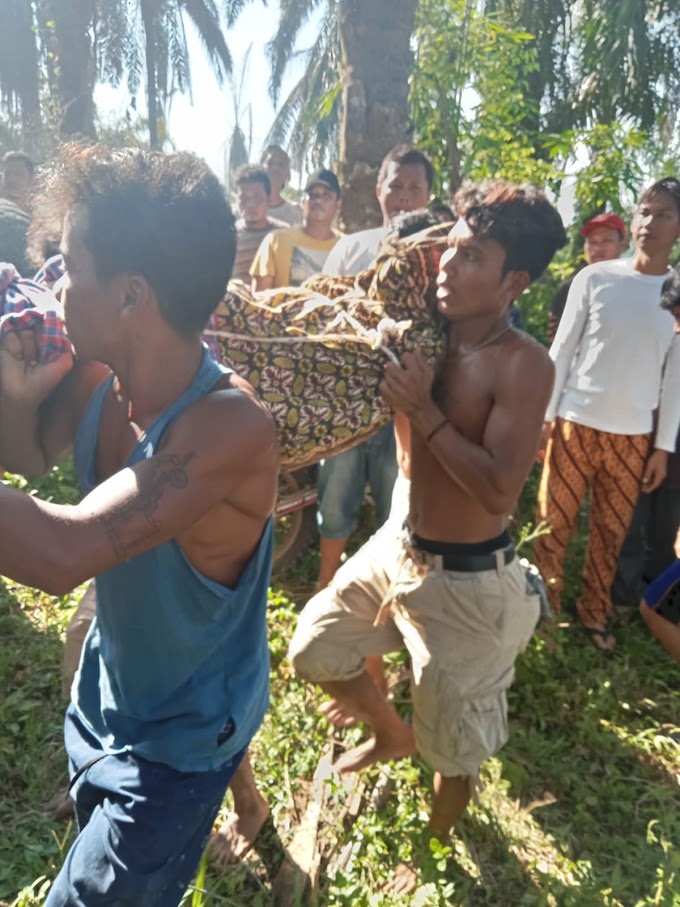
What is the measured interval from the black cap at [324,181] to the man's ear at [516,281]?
9.91 feet

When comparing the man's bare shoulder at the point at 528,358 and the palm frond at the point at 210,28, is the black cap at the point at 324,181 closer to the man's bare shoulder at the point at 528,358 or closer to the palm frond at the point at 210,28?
the man's bare shoulder at the point at 528,358

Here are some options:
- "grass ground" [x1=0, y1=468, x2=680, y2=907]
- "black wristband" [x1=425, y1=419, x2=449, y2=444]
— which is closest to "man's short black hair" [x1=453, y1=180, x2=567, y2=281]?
"black wristband" [x1=425, y1=419, x2=449, y2=444]

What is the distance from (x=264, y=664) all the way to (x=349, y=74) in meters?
4.43

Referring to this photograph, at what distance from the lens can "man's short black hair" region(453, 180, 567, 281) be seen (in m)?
1.90

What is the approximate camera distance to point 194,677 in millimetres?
1485

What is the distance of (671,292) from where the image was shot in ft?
10.5

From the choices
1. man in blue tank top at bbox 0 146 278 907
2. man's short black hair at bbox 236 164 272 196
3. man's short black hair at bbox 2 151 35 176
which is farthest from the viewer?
man's short black hair at bbox 2 151 35 176

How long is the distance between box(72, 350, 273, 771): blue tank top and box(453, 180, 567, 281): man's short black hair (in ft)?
3.06

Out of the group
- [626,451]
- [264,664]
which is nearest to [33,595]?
[264,664]

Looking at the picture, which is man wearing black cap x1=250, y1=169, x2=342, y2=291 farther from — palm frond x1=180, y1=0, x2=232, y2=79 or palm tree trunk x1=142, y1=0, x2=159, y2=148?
palm frond x1=180, y1=0, x2=232, y2=79

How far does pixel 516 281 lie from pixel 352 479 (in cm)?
166

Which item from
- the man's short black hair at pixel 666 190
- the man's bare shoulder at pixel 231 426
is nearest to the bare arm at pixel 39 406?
the man's bare shoulder at pixel 231 426

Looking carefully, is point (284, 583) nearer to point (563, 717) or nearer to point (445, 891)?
point (563, 717)

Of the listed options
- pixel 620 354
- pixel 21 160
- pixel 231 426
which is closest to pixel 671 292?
pixel 620 354
